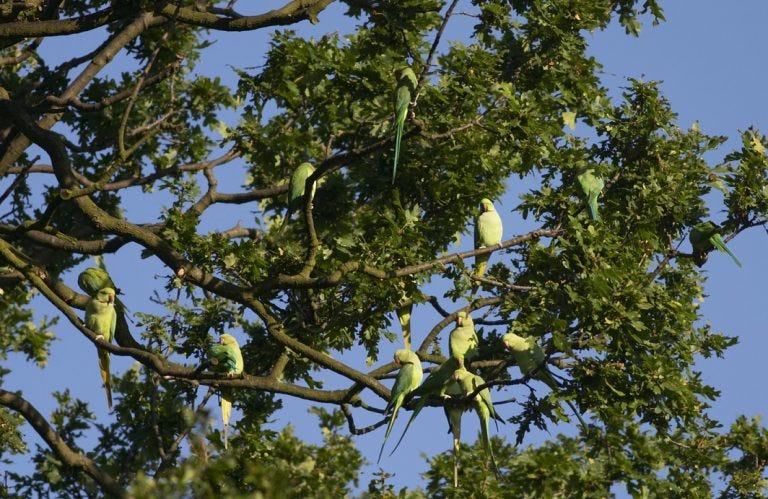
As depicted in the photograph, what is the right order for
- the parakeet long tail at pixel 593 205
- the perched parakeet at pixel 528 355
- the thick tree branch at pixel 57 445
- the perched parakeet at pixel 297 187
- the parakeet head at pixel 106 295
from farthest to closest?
1. the perched parakeet at pixel 297 187
2. the parakeet long tail at pixel 593 205
3. the parakeet head at pixel 106 295
4. the perched parakeet at pixel 528 355
5. the thick tree branch at pixel 57 445

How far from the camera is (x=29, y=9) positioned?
980cm

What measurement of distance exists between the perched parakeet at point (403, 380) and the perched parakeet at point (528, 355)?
3.08 feet

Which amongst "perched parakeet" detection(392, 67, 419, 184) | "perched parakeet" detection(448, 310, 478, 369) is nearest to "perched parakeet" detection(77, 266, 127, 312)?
"perched parakeet" detection(392, 67, 419, 184)

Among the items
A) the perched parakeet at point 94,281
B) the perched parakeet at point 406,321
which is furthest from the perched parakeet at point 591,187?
the perched parakeet at point 94,281

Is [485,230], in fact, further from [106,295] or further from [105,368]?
[105,368]

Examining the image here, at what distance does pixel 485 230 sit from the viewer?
11508mm

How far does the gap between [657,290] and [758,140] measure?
2119 mm

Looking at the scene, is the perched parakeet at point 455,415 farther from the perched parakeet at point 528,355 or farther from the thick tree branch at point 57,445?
the thick tree branch at point 57,445

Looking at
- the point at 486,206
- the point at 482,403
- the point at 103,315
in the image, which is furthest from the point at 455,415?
the point at 103,315

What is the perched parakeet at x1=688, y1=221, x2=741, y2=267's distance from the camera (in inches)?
464

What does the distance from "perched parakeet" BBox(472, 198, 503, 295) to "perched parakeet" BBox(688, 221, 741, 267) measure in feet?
6.76

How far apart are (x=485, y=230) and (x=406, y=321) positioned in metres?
1.23

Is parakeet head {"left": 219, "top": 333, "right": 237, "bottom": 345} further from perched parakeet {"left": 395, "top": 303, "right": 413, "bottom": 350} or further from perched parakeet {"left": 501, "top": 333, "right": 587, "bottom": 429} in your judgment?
perched parakeet {"left": 501, "top": 333, "right": 587, "bottom": 429}

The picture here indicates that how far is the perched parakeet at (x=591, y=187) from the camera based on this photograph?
11.1 metres
